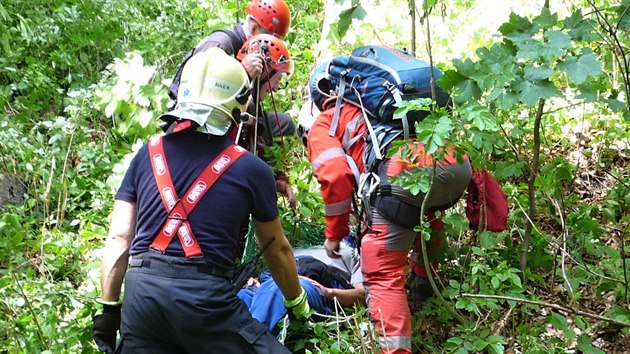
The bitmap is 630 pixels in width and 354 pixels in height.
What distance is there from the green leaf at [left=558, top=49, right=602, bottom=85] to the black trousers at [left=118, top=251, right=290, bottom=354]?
1556mm

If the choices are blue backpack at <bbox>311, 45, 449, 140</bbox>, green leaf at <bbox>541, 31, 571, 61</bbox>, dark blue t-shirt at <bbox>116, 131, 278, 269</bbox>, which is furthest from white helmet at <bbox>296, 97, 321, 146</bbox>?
green leaf at <bbox>541, 31, 571, 61</bbox>

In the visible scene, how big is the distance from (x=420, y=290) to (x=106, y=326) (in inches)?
82.1

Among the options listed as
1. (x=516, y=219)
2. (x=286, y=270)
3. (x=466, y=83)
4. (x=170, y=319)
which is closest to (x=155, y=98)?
(x=286, y=270)

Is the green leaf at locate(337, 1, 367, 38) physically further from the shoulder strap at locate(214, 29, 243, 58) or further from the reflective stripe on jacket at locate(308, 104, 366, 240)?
the shoulder strap at locate(214, 29, 243, 58)

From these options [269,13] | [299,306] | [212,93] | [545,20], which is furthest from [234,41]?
[545,20]

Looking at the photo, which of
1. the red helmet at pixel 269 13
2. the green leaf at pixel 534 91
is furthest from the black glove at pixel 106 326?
the red helmet at pixel 269 13

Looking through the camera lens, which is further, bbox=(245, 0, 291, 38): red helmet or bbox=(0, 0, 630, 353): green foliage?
bbox=(245, 0, 291, 38): red helmet

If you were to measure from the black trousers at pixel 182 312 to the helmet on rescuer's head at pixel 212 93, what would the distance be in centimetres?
58

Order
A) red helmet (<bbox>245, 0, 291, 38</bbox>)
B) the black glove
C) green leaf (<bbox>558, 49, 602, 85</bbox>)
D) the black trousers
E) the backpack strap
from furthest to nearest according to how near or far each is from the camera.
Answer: red helmet (<bbox>245, 0, 291, 38</bbox>) → the backpack strap → the black glove → the black trousers → green leaf (<bbox>558, 49, 602, 85</bbox>)

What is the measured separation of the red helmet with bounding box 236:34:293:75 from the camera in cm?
385

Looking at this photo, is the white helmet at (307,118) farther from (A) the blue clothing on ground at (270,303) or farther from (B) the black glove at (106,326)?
(B) the black glove at (106,326)

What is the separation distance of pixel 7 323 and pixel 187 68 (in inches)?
64.0

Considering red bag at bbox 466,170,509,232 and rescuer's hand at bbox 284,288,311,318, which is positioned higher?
red bag at bbox 466,170,509,232

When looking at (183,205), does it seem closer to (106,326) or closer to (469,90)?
(106,326)
